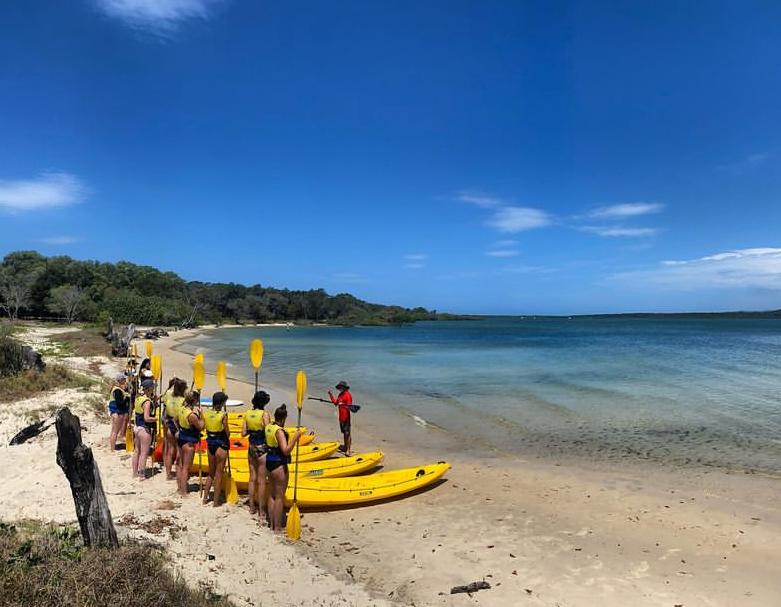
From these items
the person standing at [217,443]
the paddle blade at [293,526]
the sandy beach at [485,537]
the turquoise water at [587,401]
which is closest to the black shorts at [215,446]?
the person standing at [217,443]

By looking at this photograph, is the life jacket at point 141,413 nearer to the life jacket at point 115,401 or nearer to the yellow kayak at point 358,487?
the life jacket at point 115,401

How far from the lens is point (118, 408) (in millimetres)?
9750

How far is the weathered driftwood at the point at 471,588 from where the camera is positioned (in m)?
5.62

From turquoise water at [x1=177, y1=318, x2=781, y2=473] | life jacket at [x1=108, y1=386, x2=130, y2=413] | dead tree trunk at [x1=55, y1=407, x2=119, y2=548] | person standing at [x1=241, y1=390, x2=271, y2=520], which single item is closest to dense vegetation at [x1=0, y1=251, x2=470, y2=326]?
turquoise water at [x1=177, y1=318, x2=781, y2=473]

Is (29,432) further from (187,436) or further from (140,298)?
(140,298)

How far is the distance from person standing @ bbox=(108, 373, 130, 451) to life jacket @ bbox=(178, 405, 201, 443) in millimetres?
2681

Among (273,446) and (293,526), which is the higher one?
(273,446)

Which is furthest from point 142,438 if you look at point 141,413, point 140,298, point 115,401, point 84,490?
point 140,298

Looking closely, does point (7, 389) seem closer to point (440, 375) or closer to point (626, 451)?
point (626, 451)

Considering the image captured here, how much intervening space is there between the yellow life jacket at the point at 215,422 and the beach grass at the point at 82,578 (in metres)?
2.98

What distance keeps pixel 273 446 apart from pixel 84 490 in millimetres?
2574

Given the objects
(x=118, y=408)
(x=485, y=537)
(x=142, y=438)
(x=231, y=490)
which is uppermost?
(x=118, y=408)

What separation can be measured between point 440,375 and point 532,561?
21.0m

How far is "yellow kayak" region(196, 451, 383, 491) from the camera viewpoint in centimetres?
838
